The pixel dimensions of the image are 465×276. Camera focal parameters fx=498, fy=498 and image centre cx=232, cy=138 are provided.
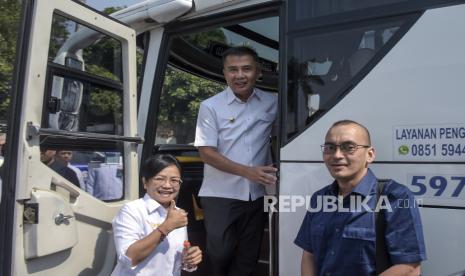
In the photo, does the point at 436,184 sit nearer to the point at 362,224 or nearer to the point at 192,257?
the point at 362,224

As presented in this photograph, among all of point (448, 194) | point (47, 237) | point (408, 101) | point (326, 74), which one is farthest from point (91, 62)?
point (448, 194)

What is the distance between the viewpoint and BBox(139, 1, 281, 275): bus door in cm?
302

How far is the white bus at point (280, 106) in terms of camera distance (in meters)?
2.17

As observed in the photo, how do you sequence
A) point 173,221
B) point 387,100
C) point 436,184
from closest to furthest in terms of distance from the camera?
point 436,184 → point 387,100 → point 173,221

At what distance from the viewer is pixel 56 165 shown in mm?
2549

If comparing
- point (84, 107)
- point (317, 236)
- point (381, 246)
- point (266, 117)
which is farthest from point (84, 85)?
point (381, 246)

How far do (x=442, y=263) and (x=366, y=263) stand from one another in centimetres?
38

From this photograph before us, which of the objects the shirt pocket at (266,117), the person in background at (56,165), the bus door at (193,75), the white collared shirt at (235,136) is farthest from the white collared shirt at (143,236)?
the shirt pocket at (266,117)

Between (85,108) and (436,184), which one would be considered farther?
(85,108)

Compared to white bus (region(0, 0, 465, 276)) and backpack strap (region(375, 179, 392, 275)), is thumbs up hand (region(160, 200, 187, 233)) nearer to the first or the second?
white bus (region(0, 0, 465, 276))

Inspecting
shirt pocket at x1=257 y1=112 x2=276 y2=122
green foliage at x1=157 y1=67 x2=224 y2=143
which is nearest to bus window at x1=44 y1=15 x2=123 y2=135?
green foliage at x1=157 y1=67 x2=224 y2=143

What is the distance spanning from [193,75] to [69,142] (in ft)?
5.06

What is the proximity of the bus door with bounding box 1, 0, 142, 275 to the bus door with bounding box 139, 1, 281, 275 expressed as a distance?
280 millimetres

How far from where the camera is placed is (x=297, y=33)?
2553mm
